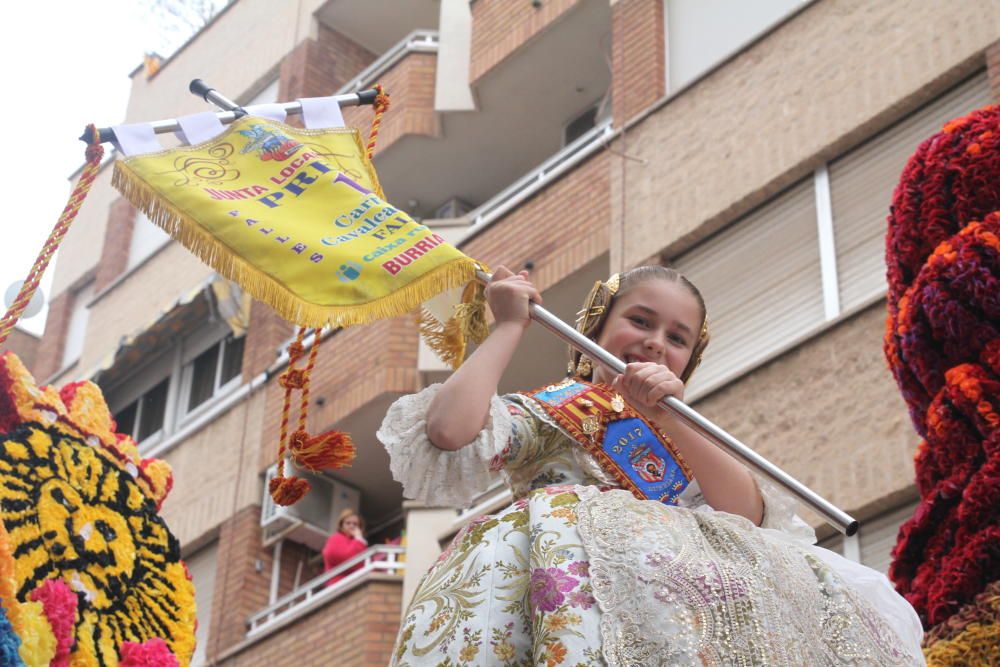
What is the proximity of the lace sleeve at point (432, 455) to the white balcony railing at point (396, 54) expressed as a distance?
551 inches

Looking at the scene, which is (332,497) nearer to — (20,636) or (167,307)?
(167,307)

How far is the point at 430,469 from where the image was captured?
506 centimetres

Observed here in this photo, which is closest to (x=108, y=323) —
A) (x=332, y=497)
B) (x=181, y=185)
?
(x=332, y=497)

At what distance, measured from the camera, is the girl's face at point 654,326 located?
5.49 m

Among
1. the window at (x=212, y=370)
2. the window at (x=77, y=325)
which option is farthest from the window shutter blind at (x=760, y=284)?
the window at (x=77, y=325)

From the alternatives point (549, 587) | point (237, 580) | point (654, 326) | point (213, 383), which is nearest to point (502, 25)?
point (213, 383)

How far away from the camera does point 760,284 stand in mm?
12492

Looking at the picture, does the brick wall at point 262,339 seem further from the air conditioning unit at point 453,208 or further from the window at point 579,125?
the window at point 579,125

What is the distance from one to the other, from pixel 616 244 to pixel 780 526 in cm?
895

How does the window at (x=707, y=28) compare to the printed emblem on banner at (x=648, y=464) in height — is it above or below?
above

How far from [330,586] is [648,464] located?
10754 millimetres

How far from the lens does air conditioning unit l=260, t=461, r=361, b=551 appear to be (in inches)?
679

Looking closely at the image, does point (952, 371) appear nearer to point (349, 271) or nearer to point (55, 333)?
point (349, 271)

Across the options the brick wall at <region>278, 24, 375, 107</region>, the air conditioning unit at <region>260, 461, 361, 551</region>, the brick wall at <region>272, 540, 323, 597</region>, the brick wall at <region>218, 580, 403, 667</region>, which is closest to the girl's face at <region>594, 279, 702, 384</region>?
the brick wall at <region>218, 580, 403, 667</region>
